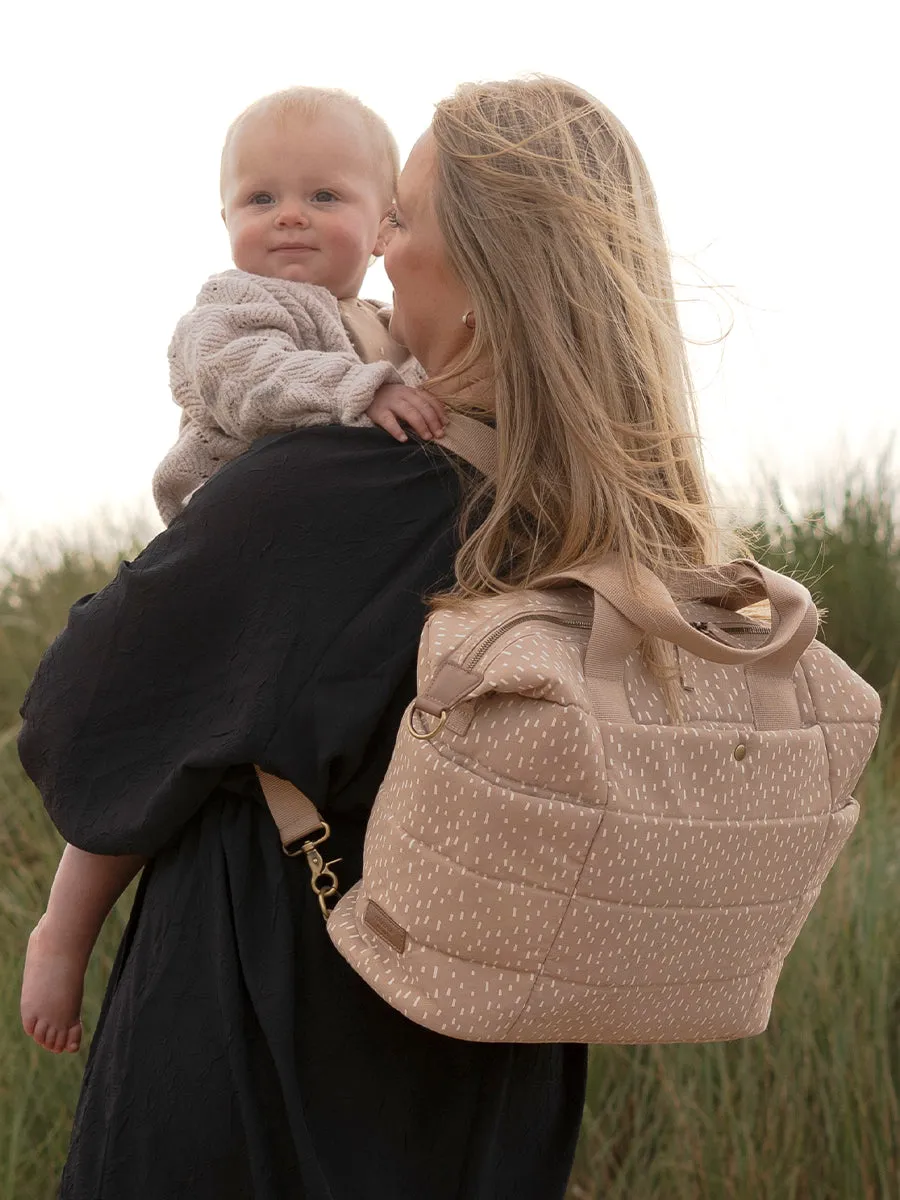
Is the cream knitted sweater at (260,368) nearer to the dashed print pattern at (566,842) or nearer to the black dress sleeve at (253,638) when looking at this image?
the black dress sleeve at (253,638)

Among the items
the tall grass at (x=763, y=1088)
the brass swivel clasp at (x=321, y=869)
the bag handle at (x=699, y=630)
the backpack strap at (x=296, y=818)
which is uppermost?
the bag handle at (x=699, y=630)

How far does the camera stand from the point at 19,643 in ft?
15.8

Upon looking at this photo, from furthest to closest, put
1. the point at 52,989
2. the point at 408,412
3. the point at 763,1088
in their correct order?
the point at 763,1088, the point at 52,989, the point at 408,412

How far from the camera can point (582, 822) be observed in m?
1.45

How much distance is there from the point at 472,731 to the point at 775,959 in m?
0.52

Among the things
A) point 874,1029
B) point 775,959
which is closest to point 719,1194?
point 874,1029

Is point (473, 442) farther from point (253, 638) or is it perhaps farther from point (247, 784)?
point (247, 784)

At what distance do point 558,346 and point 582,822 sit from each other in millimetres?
541

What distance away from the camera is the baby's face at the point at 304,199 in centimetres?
214

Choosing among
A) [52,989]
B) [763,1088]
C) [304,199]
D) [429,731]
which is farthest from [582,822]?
[763,1088]

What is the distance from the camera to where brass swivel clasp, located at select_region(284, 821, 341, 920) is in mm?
1620

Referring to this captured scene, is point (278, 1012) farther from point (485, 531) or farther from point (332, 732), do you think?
point (485, 531)

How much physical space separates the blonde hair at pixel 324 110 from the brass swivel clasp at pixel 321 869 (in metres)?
1.05

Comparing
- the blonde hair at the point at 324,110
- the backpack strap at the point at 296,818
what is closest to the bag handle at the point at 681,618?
the backpack strap at the point at 296,818
